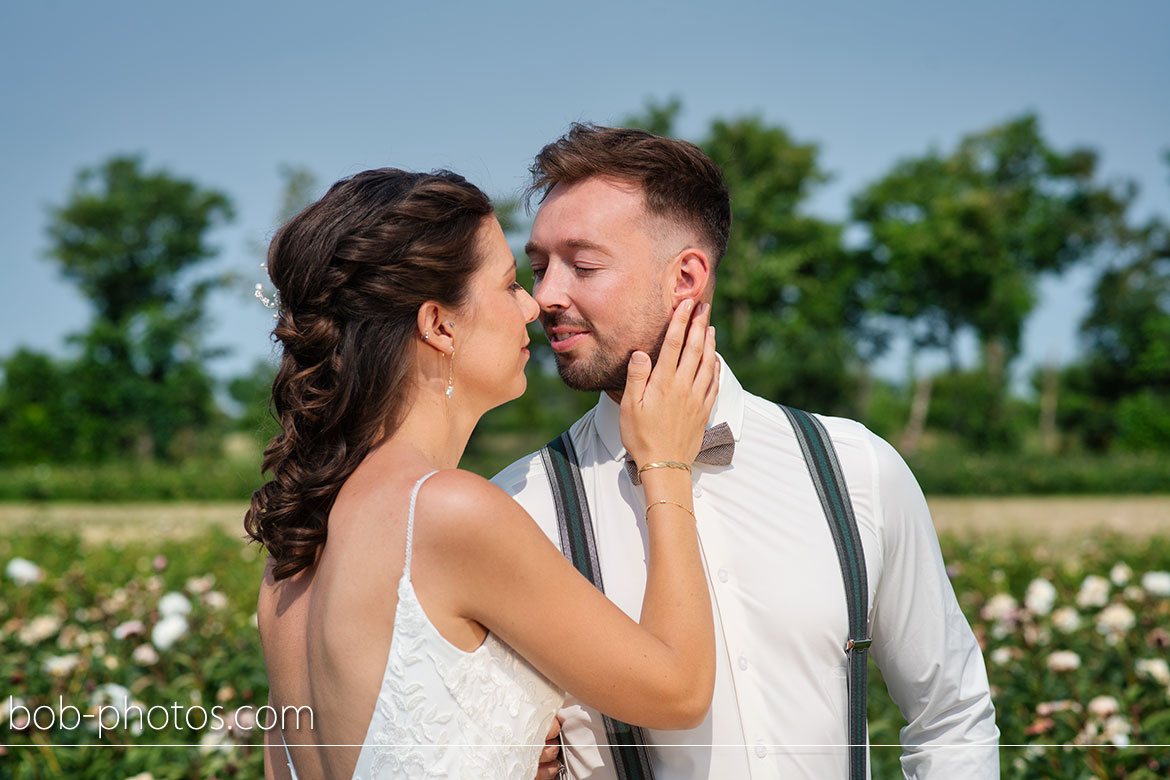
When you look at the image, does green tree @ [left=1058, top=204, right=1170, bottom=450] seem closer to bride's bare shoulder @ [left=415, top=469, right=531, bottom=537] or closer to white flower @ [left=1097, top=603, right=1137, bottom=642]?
white flower @ [left=1097, top=603, right=1137, bottom=642]

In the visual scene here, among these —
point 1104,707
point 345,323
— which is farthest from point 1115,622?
point 345,323

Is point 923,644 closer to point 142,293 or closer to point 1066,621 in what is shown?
point 1066,621

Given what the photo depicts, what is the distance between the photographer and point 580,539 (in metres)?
2.24

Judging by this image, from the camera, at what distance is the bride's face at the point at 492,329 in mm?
2164

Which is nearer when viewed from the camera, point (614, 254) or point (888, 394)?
point (614, 254)

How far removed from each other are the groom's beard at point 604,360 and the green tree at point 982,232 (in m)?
37.3

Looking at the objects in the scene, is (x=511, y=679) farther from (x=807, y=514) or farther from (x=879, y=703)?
(x=879, y=703)

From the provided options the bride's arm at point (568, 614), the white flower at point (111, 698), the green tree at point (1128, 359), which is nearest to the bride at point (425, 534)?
the bride's arm at point (568, 614)

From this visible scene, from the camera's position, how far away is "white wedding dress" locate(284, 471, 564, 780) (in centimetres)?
189

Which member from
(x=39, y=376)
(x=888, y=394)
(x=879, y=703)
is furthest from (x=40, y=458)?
(x=888, y=394)

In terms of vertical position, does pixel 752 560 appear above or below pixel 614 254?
below

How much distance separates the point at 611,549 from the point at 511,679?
1.40 feet

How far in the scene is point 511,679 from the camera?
1.98 m

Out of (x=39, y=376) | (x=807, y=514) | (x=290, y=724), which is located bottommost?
(x=39, y=376)
